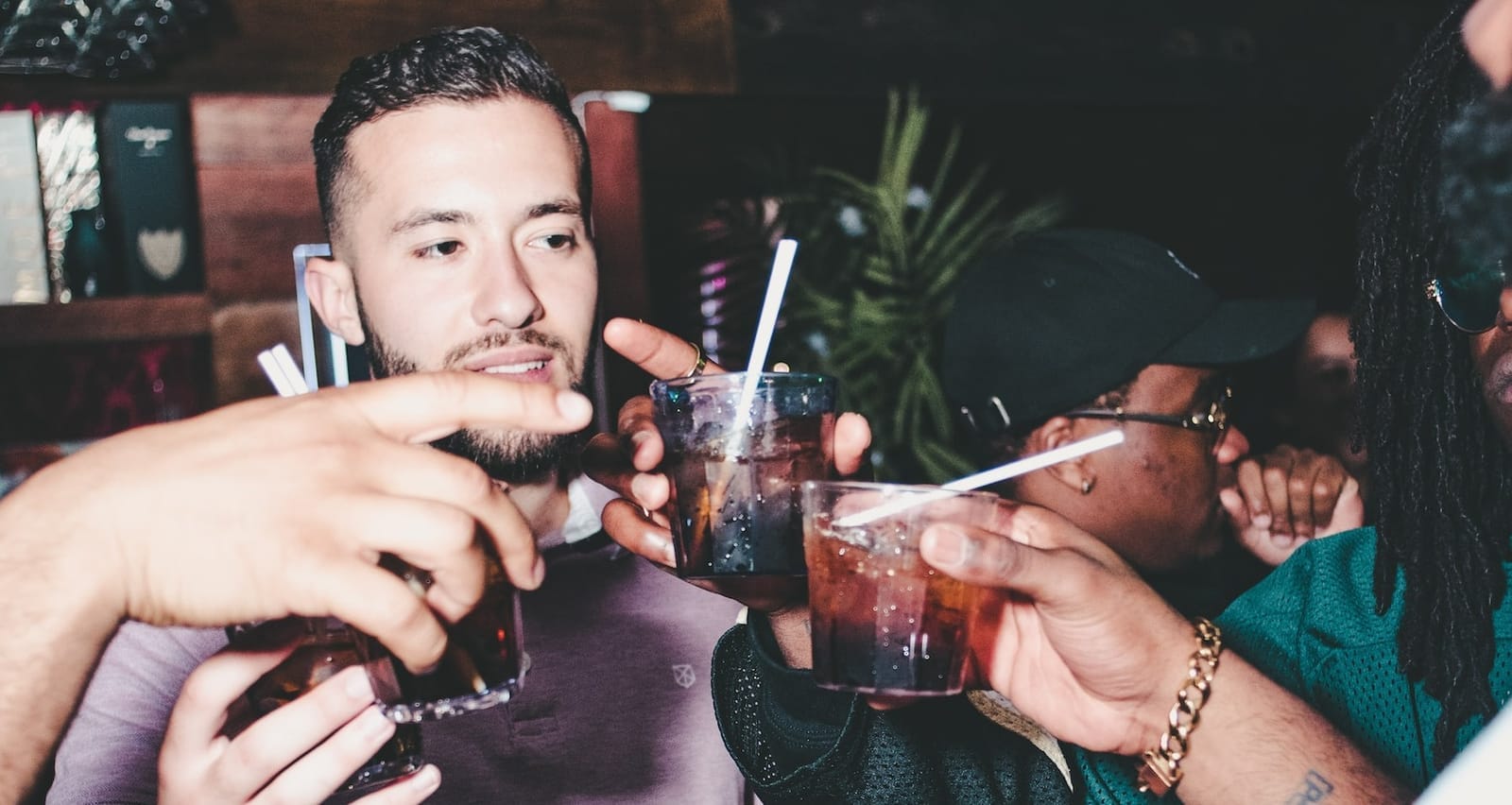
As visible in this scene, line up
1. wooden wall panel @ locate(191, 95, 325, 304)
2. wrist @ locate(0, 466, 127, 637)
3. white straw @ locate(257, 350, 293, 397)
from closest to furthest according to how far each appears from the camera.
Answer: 1. wrist @ locate(0, 466, 127, 637)
2. white straw @ locate(257, 350, 293, 397)
3. wooden wall panel @ locate(191, 95, 325, 304)

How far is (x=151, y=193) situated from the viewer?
9.09 ft

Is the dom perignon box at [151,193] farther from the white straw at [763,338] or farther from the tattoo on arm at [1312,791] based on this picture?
the tattoo on arm at [1312,791]

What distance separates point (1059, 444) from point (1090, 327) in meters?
0.30

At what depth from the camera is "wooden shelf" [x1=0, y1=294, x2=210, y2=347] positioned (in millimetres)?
2627

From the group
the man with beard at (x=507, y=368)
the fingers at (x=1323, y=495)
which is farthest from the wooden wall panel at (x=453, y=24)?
the fingers at (x=1323, y=495)

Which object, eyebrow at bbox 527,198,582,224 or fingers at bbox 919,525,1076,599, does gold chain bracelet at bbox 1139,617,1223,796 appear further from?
eyebrow at bbox 527,198,582,224

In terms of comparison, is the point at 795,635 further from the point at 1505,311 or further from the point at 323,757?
the point at 1505,311

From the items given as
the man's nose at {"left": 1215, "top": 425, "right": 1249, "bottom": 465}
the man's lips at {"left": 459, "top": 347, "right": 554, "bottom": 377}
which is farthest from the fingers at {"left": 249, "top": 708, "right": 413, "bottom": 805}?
the man's nose at {"left": 1215, "top": 425, "right": 1249, "bottom": 465}

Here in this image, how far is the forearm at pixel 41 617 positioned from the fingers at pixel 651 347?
85 centimetres

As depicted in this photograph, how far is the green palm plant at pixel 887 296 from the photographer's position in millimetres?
3523

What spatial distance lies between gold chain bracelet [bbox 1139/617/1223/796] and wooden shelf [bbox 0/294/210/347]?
271 centimetres

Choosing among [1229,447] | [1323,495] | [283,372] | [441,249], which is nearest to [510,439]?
[441,249]

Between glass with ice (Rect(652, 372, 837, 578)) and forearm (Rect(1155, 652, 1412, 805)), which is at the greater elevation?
glass with ice (Rect(652, 372, 837, 578))

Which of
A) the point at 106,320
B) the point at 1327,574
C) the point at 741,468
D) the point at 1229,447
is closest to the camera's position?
the point at 741,468
